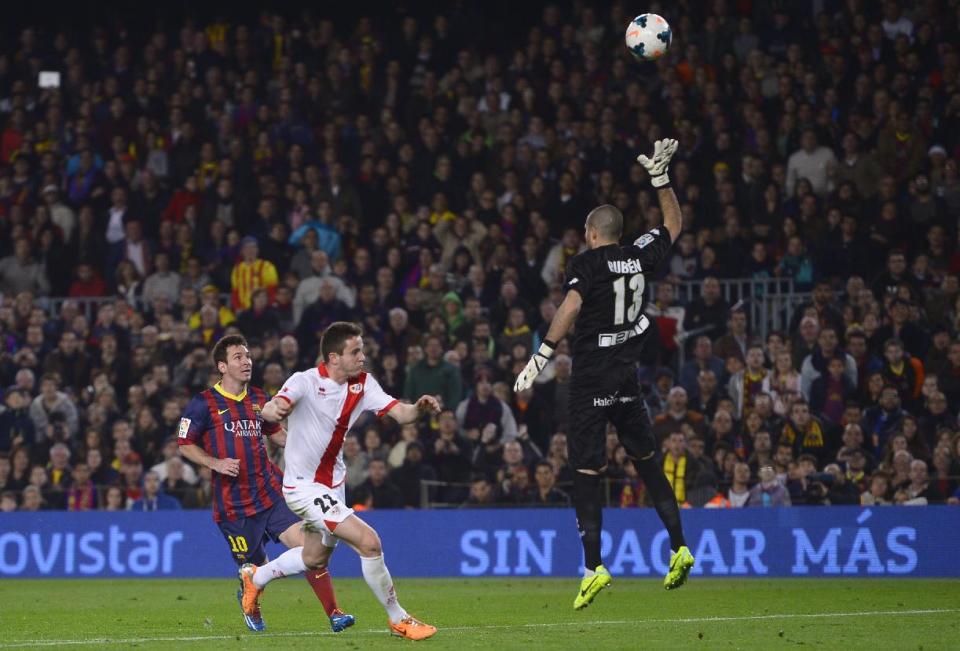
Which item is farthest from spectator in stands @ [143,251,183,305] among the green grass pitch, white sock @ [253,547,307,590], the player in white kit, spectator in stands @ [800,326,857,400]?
the player in white kit

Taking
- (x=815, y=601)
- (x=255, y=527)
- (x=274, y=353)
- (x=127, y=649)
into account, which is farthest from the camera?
(x=274, y=353)

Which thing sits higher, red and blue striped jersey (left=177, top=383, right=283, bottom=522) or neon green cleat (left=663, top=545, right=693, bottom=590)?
red and blue striped jersey (left=177, top=383, right=283, bottom=522)

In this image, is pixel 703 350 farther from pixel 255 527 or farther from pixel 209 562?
pixel 255 527

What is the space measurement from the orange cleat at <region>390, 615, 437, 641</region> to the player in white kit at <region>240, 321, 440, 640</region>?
11 mm

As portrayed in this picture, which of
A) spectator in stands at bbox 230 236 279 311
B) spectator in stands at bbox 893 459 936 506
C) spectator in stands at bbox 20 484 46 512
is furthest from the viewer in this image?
spectator in stands at bbox 230 236 279 311

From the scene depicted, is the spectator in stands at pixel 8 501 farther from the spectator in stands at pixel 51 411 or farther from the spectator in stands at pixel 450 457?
the spectator in stands at pixel 450 457

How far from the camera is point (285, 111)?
85.5 feet

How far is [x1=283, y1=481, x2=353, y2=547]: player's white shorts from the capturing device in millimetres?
10766

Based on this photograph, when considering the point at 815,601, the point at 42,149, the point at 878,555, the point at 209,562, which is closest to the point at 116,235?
the point at 42,149

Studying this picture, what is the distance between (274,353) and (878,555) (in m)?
8.42

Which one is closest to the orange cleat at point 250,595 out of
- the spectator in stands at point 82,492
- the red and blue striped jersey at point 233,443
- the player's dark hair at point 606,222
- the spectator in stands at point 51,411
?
the red and blue striped jersey at point 233,443

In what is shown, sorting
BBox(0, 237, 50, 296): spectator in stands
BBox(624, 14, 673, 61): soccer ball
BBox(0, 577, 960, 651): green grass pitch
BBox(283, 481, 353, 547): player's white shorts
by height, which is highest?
BBox(624, 14, 673, 61): soccer ball

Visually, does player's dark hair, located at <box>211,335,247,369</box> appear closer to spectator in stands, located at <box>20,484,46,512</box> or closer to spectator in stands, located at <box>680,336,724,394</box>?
spectator in stands, located at <box>680,336,724,394</box>

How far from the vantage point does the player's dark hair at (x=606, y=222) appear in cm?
1152
